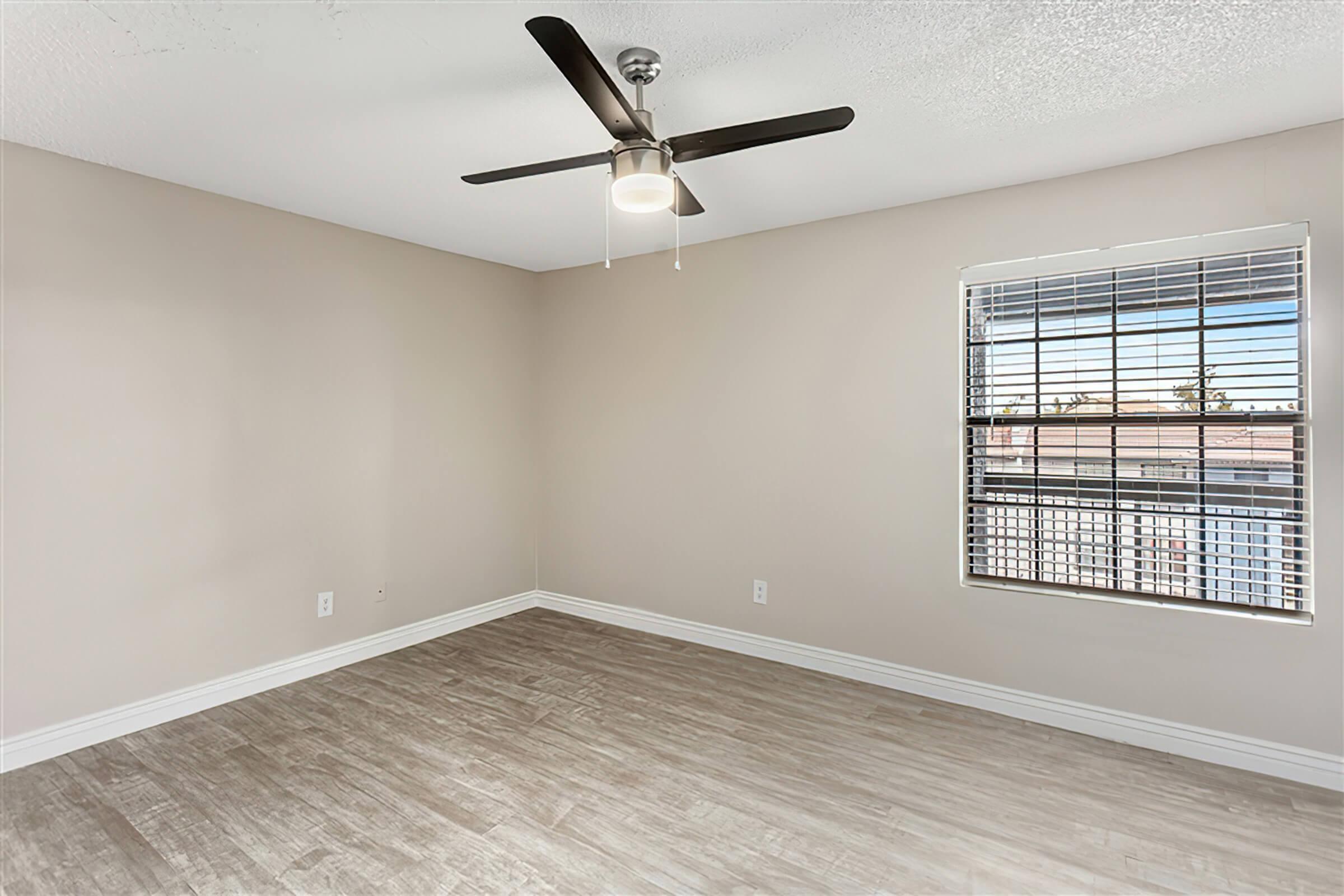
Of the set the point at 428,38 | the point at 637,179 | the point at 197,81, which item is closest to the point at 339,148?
the point at 197,81

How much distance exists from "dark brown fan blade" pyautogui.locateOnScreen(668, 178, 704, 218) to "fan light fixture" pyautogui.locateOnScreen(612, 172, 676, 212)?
0.16 m

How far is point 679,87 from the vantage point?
6.94 feet

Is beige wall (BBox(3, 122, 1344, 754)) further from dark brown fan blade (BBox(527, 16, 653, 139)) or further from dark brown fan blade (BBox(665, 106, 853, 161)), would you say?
dark brown fan blade (BBox(527, 16, 653, 139))

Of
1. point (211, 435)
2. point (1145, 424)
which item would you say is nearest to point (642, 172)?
point (1145, 424)

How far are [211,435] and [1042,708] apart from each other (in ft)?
12.8

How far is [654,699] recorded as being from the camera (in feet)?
10.3

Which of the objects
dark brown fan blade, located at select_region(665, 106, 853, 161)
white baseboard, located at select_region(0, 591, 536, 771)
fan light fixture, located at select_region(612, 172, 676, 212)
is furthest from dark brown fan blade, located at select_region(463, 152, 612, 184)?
white baseboard, located at select_region(0, 591, 536, 771)

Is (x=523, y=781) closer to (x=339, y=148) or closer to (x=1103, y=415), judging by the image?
(x=339, y=148)

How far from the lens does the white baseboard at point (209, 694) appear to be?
2537mm

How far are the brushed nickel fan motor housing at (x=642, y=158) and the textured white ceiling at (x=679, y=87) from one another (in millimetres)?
279

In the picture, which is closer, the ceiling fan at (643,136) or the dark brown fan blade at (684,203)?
the ceiling fan at (643,136)

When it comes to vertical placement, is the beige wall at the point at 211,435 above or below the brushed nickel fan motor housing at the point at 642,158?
below

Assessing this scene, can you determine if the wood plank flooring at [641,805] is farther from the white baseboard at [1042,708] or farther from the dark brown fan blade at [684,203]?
the dark brown fan blade at [684,203]

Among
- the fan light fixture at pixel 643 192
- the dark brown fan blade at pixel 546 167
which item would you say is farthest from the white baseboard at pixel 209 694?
the fan light fixture at pixel 643 192
